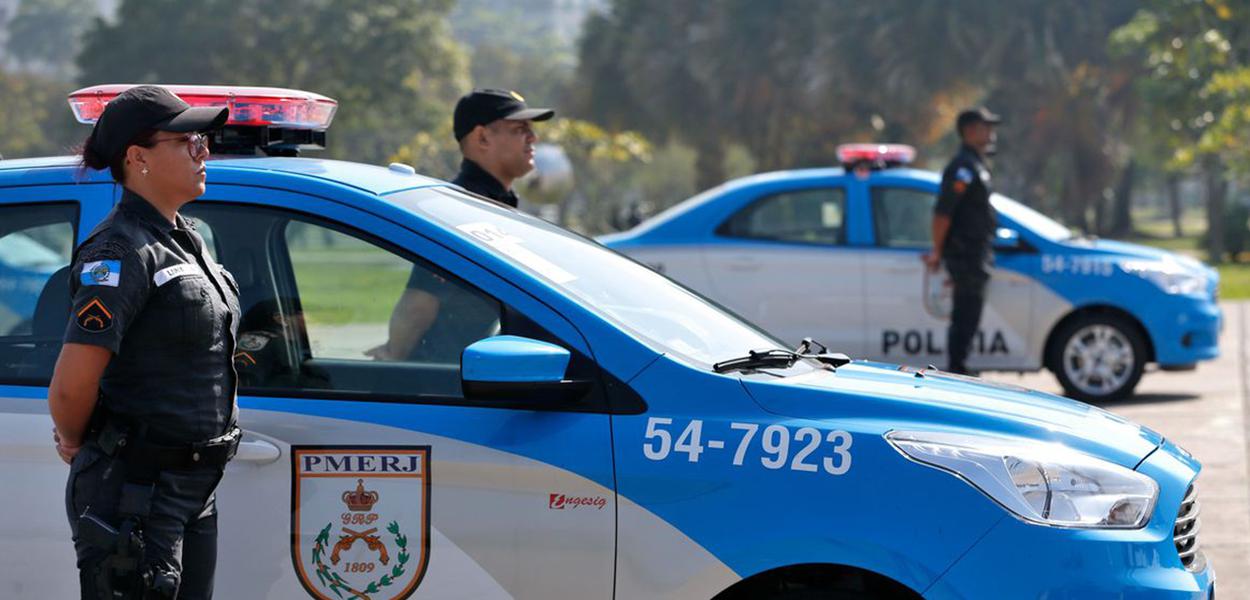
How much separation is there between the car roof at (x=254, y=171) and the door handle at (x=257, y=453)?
0.65 meters

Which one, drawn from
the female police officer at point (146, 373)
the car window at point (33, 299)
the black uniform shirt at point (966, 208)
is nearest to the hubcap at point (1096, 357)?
the black uniform shirt at point (966, 208)

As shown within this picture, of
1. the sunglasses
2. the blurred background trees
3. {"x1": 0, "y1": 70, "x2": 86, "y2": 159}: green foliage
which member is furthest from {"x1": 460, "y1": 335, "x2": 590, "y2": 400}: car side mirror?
{"x1": 0, "y1": 70, "x2": 86, "y2": 159}: green foliage

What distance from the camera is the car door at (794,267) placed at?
10555 mm

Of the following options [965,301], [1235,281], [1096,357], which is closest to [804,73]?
[1235,281]

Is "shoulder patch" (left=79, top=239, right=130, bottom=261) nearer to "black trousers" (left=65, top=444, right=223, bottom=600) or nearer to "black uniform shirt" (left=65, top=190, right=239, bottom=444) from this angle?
"black uniform shirt" (left=65, top=190, right=239, bottom=444)

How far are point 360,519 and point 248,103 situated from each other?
118cm

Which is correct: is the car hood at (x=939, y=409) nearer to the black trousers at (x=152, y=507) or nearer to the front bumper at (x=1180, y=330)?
the black trousers at (x=152, y=507)

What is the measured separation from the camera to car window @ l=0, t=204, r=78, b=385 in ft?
12.5

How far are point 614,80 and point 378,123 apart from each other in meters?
18.0

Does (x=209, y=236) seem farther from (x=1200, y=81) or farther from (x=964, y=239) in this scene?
(x=1200, y=81)

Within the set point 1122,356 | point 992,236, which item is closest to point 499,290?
point 992,236

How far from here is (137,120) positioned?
3189 millimetres

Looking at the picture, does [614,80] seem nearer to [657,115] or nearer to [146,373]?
[657,115]

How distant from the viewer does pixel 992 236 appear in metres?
9.88
